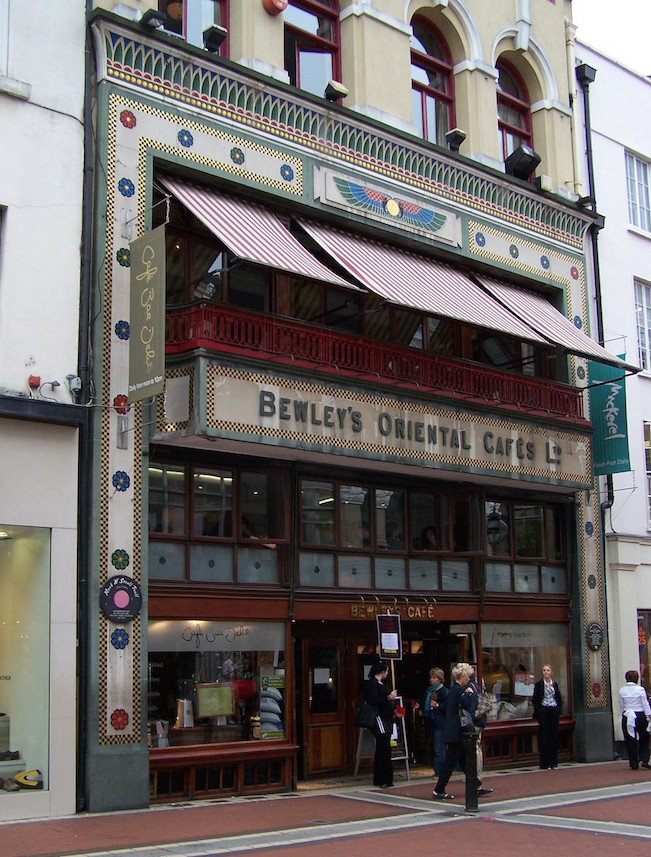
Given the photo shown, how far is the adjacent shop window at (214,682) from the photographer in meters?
14.6

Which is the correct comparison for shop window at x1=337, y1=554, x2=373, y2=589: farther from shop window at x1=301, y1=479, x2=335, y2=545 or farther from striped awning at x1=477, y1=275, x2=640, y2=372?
striped awning at x1=477, y1=275, x2=640, y2=372

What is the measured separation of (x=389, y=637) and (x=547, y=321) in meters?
6.72

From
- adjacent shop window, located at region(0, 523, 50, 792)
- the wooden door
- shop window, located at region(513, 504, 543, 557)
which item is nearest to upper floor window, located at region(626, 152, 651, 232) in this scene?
shop window, located at region(513, 504, 543, 557)

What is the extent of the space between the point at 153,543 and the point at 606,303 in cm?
1186

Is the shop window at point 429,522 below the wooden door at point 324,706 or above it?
above

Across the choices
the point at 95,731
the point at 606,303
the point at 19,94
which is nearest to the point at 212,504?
the point at 95,731

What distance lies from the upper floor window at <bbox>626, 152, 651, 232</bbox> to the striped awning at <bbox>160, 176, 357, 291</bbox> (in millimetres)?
10678

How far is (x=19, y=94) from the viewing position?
13773 mm

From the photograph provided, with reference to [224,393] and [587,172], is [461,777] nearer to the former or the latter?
[224,393]

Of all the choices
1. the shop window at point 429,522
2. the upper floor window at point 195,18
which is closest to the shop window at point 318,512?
A: the shop window at point 429,522

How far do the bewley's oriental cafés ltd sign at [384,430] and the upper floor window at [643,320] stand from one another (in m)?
4.07

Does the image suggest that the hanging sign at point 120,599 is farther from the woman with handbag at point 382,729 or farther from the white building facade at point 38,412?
the woman with handbag at point 382,729

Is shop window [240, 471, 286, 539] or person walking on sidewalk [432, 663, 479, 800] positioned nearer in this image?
person walking on sidewalk [432, 663, 479, 800]

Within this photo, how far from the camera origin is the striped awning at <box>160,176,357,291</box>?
47.2 feet
